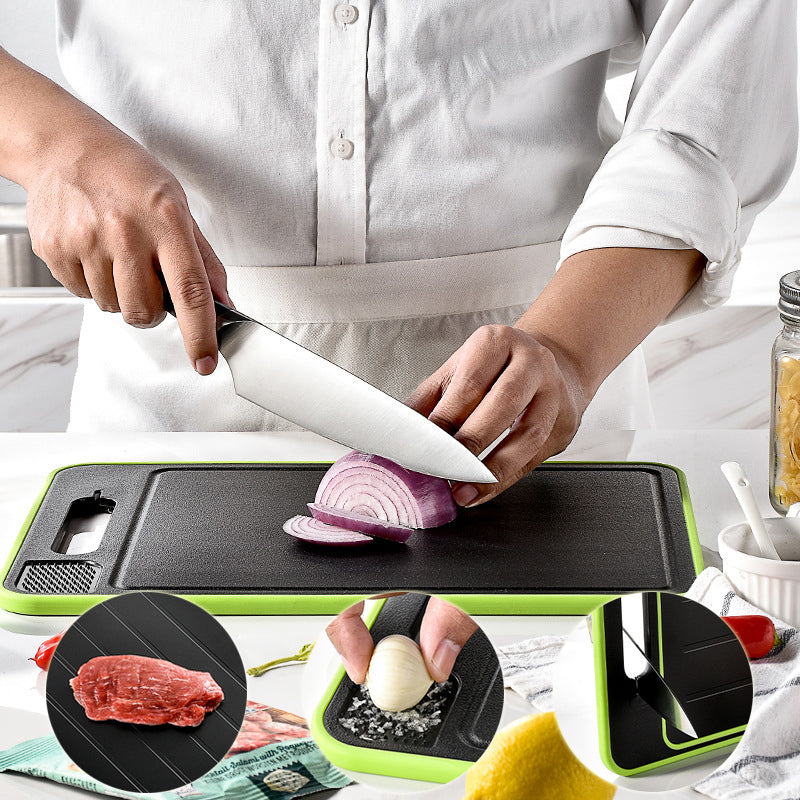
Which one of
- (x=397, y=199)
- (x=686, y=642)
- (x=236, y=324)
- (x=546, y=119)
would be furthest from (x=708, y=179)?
(x=686, y=642)

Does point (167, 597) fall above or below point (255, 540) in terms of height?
above

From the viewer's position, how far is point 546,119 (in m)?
1.10

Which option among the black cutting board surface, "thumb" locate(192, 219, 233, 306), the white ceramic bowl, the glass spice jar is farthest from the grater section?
the glass spice jar

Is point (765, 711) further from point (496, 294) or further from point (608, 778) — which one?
point (496, 294)

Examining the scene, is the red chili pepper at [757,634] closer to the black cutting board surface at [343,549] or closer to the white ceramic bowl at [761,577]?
the white ceramic bowl at [761,577]

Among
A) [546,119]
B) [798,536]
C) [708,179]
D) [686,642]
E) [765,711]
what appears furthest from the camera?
[546,119]

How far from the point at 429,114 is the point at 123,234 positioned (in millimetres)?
354

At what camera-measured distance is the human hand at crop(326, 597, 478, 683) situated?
48 cm

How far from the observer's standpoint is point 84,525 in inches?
37.0

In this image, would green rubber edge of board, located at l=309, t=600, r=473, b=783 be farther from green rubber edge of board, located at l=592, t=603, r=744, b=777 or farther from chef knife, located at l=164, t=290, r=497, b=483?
chef knife, located at l=164, t=290, r=497, b=483

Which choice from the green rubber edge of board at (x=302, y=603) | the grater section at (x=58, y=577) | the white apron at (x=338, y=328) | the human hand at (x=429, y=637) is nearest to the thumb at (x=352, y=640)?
the human hand at (x=429, y=637)

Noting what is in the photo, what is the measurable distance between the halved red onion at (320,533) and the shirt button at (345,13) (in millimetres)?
487

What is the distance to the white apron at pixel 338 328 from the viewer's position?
3.59 feet

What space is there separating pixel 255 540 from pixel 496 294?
421 millimetres
